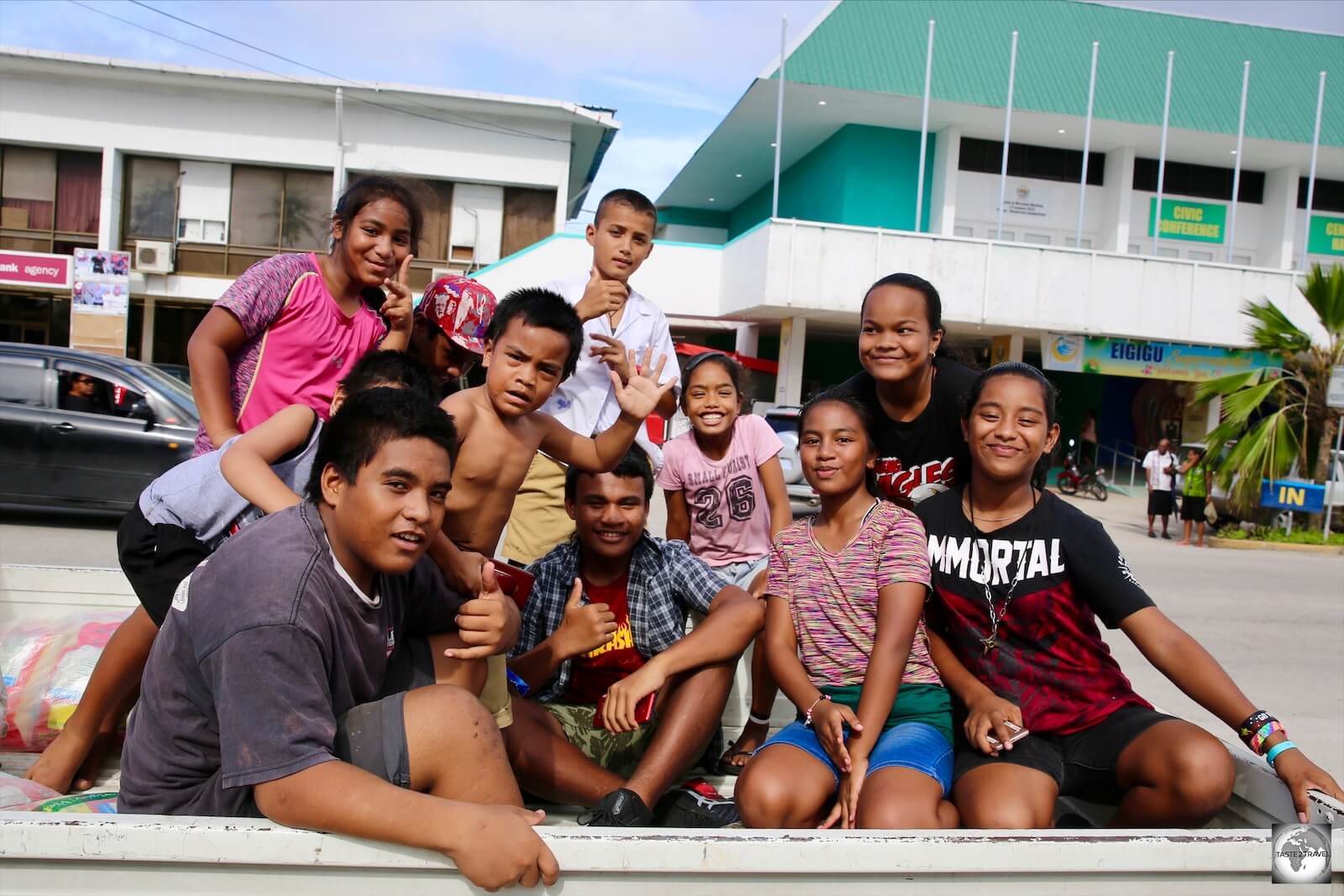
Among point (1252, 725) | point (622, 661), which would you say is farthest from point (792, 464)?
point (1252, 725)

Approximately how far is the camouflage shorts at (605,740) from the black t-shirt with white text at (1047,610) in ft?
3.32

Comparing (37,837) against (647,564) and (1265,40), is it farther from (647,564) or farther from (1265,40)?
(1265,40)

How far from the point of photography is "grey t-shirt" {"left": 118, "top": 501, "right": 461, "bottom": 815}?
176 cm

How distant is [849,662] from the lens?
9.11 ft

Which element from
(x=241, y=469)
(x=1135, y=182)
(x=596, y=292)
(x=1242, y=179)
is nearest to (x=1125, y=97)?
(x=1135, y=182)

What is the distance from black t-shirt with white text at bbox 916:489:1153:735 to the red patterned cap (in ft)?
5.58

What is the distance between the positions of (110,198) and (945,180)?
1875cm

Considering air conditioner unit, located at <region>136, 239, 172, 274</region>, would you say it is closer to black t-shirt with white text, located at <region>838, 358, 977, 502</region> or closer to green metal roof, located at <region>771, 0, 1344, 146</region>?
green metal roof, located at <region>771, 0, 1344, 146</region>

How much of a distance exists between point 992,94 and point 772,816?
2194 centimetres

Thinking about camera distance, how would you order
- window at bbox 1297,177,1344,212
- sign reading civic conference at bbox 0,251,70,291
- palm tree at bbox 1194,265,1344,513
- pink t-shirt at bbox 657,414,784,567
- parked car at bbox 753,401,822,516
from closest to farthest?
pink t-shirt at bbox 657,414,784,567
parked car at bbox 753,401,822,516
palm tree at bbox 1194,265,1344,513
sign reading civic conference at bbox 0,251,70,291
window at bbox 1297,177,1344,212

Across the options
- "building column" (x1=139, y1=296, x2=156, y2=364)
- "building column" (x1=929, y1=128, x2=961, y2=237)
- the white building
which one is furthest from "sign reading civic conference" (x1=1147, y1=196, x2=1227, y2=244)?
"building column" (x1=139, y1=296, x2=156, y2=364)

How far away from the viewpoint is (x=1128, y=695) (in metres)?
2.73

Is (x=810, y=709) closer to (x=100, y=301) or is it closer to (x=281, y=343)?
(x=281, y=343)

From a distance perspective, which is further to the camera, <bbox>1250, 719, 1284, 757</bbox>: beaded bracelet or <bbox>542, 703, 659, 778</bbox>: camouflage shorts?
<bbox>542, 703, 659, 778</bbox>: camouflage shorts
